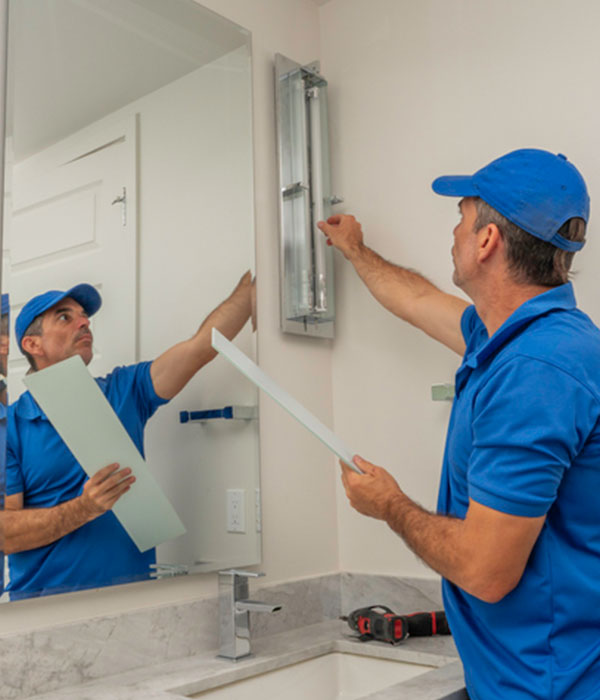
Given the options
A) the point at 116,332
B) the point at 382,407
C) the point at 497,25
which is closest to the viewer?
the point at 116,332

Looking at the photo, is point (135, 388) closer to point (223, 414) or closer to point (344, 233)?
point (223, 414)

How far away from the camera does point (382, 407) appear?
1888 millimetres

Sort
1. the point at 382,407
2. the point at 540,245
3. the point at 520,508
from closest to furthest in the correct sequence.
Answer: the point at 520,508 → the point at 540,245 → the point at 382,407

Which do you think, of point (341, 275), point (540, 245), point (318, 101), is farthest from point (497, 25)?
point (540, 245)

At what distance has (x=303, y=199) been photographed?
6.18 feet

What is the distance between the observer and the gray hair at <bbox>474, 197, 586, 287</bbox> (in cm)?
121

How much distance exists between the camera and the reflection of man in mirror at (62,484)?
4.30ft

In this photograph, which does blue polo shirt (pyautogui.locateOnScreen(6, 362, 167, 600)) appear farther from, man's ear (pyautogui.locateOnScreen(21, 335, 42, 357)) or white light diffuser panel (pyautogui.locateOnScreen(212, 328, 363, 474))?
white light diffuser panel (pyautogui.locateOnScreen(212, 328, 363, 474))

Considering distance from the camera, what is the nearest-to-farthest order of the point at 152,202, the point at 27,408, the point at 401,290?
1. the point at 27,408
2. the point at 152,202
3. the point at 401,290

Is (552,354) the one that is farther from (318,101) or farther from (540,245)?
(318,101)

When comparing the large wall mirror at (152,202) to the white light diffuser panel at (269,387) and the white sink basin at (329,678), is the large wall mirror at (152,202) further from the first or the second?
the white light diffuser panel at (269,387)

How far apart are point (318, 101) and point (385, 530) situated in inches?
42.2

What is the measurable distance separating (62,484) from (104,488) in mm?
82

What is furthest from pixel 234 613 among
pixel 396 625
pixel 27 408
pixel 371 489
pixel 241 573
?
pixel 27 408
